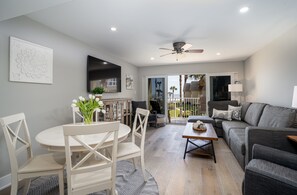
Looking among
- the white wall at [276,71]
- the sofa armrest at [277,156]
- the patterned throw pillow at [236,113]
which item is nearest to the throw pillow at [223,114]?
the patterned throw pillow at [236,113]

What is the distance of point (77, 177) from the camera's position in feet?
4.51

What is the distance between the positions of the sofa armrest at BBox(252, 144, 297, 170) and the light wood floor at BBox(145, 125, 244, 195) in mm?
601

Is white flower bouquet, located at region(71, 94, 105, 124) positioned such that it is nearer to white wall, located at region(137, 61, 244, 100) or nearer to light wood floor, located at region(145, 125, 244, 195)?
light wood floor, located at region(145, 125, 244, 195)

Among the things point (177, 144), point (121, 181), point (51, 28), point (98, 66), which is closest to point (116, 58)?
point (98, 66)

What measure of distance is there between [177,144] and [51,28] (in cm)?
349

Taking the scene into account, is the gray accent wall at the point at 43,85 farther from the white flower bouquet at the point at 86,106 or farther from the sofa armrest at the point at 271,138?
the sofa armrest at the point at 271,138

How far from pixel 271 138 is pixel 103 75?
11.8 feet

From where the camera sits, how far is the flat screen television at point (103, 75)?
347 cm

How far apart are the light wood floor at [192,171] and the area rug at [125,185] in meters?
0.13

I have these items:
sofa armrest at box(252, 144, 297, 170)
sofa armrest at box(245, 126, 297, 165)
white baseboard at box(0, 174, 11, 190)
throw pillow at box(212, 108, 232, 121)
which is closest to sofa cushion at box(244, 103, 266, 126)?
throw pillow at box(212, 108, 232, 121)

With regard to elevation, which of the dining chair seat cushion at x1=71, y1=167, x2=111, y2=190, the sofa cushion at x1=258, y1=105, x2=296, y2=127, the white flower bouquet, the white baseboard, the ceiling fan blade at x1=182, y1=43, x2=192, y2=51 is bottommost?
the white baseboard

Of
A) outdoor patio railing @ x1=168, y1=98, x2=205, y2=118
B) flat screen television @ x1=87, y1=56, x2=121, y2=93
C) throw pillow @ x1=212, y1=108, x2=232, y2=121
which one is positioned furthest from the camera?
outdoor patio railing @ x1=168, y1=98, x2=205, y2=118

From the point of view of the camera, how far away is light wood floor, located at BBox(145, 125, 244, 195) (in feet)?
6.13

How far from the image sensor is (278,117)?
246 centimetres
